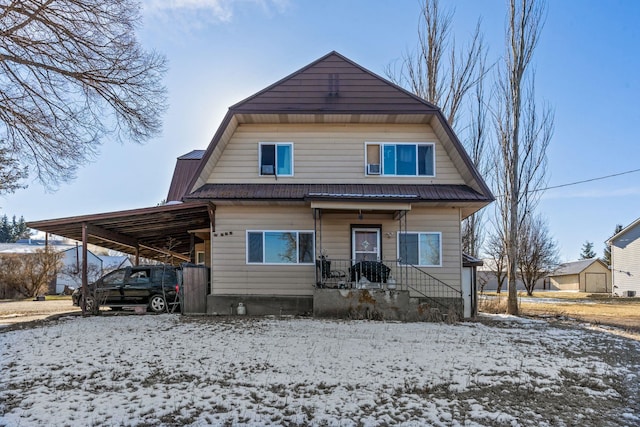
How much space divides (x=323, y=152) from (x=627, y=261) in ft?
111

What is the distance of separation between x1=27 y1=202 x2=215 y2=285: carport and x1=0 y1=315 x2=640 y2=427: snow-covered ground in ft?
12.5

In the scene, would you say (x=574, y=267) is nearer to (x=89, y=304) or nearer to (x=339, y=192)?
(x=339, y=192)

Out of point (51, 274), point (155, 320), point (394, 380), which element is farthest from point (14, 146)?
point (51, 274)

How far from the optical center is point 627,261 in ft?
116

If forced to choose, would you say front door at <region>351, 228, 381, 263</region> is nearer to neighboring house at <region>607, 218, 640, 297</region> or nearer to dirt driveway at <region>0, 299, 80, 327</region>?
dirt driveway at <region>0, 299, 80, 327</region>

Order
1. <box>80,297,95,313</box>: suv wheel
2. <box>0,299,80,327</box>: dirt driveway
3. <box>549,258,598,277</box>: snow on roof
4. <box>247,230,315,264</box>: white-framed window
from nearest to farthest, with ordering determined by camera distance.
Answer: <box>80,297,95,313</box>: suv wheel → <box>247,230,315,264</box>: white-framed window → <box>0,299,80,327</box>: dirt driveway → <box>549,258,598,277</box>: snow on roof

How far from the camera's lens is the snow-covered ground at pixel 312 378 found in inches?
182

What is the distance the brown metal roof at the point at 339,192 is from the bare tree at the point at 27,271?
2269 cm

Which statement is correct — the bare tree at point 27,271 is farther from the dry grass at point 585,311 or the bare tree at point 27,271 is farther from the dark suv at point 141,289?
the dry grass at point 585,311

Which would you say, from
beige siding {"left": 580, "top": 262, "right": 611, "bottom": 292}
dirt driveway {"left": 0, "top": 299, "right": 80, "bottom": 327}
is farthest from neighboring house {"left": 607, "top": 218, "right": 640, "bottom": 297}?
dirt driveway {"left": 0, "top": 299, "right": 80, "bottom": 327}

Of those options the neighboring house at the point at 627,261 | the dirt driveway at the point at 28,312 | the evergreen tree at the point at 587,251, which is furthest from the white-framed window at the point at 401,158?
the evergreen tree at the point at 587,251

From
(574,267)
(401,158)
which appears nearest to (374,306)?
(401,158)

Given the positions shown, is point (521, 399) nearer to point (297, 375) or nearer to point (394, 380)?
point (394, 380)

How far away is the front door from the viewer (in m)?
12.5
